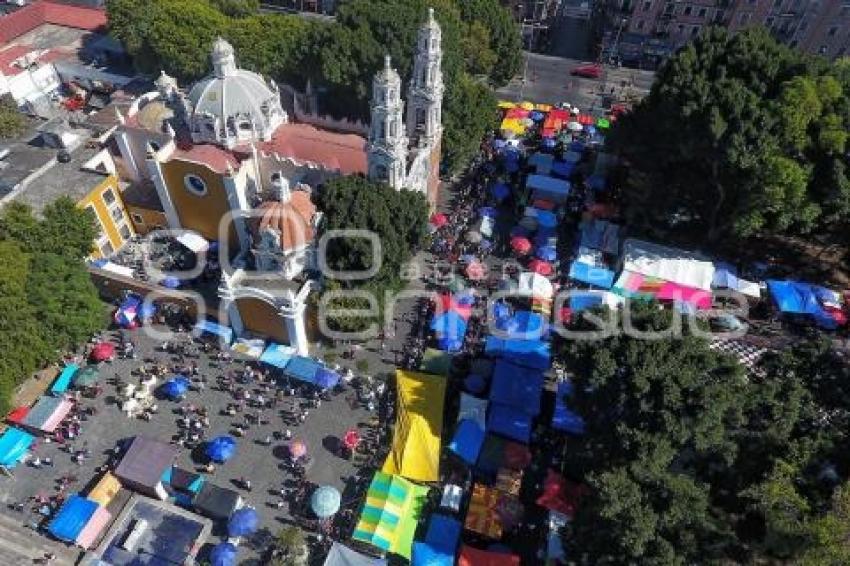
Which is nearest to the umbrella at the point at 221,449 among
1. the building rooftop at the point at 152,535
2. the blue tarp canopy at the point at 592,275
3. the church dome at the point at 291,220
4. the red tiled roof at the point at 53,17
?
the building rooftop at the point at 152,535

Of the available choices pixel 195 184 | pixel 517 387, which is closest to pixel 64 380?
pixel 195 184

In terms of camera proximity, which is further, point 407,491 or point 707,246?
point 707,246

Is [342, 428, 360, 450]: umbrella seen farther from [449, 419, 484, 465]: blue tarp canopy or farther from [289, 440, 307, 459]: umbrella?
[449, 419, 484, 465]: blue tarp canopy

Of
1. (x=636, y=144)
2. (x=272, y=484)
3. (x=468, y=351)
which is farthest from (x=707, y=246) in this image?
(x=272, y=484)

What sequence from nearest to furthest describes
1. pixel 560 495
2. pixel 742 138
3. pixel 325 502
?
1. pixel 325 502
2. pixel 560 495
3. pixel 742 138

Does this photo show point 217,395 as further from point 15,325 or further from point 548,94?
point 548,94

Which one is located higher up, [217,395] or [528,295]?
[528,295]

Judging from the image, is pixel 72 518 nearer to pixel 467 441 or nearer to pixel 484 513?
pixel 467 441

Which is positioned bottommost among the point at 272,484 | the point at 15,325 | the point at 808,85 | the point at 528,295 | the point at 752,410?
the point at 272,484
